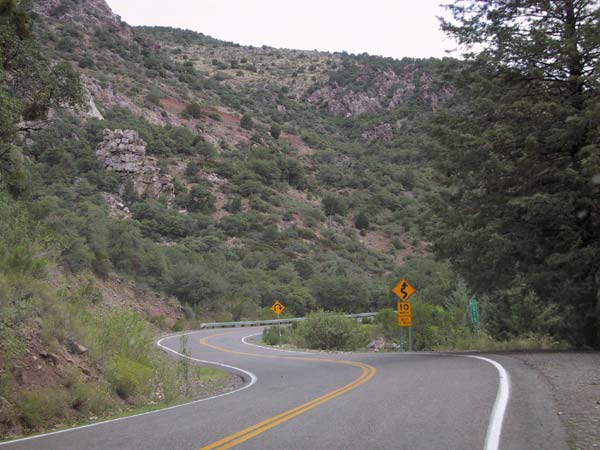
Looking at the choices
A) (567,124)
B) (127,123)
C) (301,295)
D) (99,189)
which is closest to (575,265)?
(567,124)

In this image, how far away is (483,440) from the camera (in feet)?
21.4

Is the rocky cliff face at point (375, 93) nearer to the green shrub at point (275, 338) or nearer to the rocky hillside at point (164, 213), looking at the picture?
the rocky hillside at point (164, 213)

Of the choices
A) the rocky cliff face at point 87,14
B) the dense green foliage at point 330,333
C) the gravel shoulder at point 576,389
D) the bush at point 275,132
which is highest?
the rocky cliff face at point 87,14

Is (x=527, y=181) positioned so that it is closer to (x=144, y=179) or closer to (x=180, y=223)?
(x=180, y=223)

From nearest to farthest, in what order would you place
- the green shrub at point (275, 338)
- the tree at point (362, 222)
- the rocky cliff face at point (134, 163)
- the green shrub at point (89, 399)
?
the green shrub at point (89, 399) < the green shrub at point (275, 338) < the rocky cliff face at point (134, 163) < the tree at point (362, 222)

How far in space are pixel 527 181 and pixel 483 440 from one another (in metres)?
11.6

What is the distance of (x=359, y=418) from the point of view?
26.6 ft

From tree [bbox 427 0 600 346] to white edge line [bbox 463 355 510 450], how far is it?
5478mm

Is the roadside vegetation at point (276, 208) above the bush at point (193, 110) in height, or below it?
below

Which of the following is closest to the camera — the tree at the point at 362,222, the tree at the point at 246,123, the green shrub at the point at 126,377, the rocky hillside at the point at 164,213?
the green shrub at the point at 126,377

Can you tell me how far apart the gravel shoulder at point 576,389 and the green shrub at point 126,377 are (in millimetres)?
8415

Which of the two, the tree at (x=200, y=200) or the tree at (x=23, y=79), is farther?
the tree at (x=200, y=200)

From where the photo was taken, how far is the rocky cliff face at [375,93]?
392ft

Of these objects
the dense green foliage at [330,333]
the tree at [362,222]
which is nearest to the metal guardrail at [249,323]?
the dense green foliage at [330,333]
